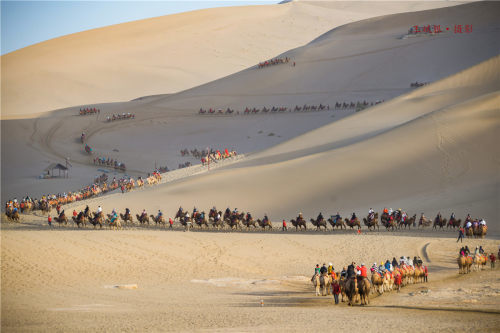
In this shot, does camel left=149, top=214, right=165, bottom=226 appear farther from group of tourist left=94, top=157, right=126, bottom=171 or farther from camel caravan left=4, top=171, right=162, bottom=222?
group of tourist left=94, top=157, right=126, bottom=171

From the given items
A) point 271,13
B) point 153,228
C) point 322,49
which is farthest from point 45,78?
point 153,228

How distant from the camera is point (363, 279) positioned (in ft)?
57.5

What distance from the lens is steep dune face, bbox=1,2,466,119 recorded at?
110 meters

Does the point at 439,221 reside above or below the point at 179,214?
below

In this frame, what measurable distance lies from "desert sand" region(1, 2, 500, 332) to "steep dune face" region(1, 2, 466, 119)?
30.1m

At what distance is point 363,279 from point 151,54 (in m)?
116

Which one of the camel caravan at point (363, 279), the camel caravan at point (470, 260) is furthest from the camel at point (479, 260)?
the camel caravan at point (363, 279)

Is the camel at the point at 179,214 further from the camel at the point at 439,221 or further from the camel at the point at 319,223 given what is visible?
the camel at the point at 439,221

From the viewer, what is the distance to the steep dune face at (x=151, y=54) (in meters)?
110

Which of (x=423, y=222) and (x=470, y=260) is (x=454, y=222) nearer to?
(x=423, y=222)

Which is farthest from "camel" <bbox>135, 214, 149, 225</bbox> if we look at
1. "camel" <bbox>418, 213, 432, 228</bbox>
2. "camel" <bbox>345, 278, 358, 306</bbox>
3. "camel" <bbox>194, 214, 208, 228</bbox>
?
"camel" <bbox>345, 278, 358, 306</bbox>

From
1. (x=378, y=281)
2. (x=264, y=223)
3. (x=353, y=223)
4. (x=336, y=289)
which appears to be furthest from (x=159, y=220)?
(x=336, y=289)

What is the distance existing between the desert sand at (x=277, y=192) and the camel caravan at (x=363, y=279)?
19.1 inches

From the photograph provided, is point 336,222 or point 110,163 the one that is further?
point 110,163
